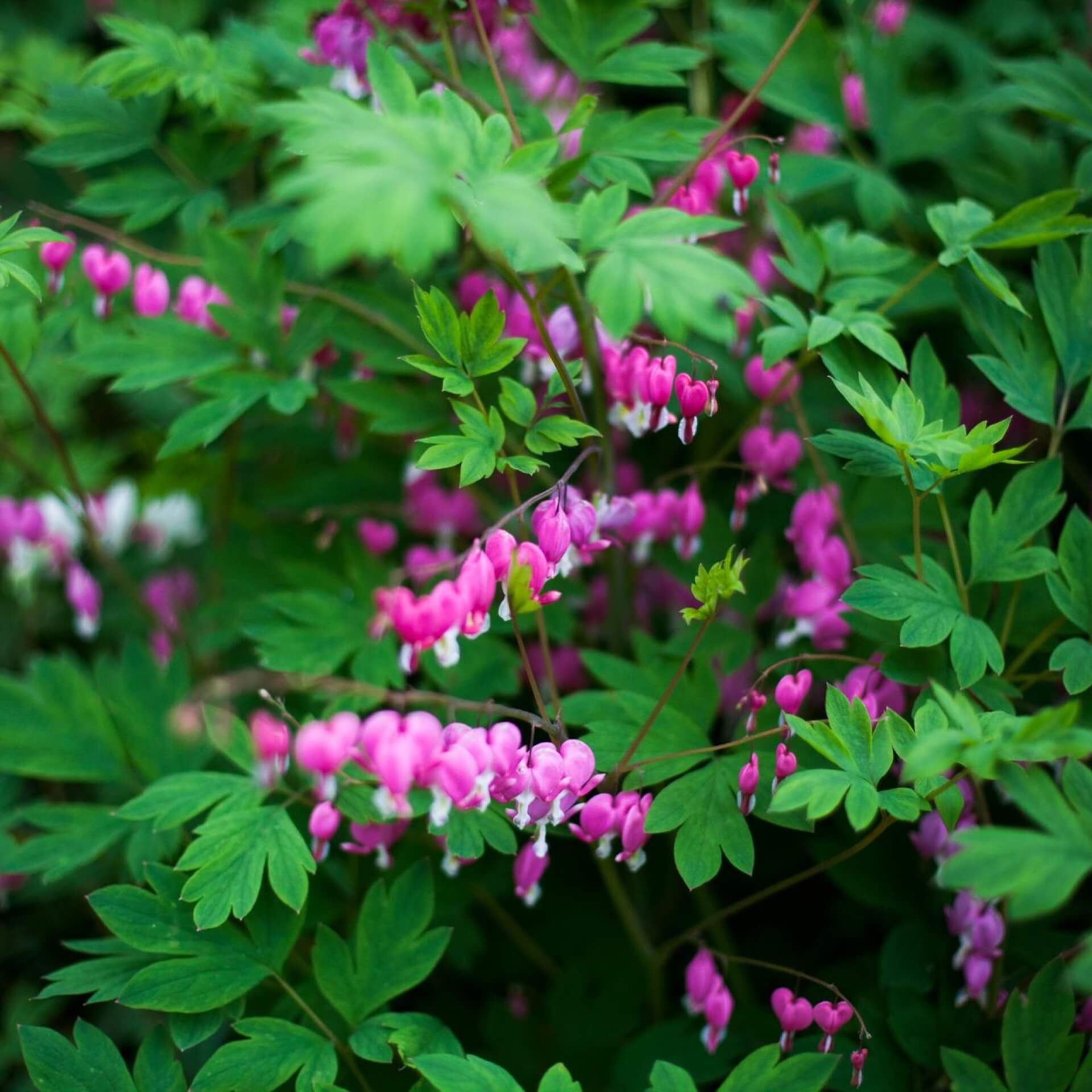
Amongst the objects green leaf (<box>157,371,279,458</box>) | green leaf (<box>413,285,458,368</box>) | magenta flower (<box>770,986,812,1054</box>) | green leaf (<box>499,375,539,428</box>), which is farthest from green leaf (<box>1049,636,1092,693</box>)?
green leaf (<box>157,371,279,458</box>)

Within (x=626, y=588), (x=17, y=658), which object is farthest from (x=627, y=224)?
(x=17, y=658)

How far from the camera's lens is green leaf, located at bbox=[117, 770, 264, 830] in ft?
4.48

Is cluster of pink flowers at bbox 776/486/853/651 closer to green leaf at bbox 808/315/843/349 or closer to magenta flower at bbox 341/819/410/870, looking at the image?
green leaf at bbox 808/315/843/349

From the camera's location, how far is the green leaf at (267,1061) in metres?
1.23

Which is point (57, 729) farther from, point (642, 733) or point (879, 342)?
point (879, 342)

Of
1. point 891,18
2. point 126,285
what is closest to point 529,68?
point 891,18

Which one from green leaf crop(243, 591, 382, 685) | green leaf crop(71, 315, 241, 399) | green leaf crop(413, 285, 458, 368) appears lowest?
green leaf crop(243, 591, 382, 685)

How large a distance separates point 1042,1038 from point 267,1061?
0.94 meters

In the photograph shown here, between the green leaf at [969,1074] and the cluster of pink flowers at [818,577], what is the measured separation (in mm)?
592

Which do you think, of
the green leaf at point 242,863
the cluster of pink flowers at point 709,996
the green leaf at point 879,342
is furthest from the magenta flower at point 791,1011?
the green leaf at point 879,342

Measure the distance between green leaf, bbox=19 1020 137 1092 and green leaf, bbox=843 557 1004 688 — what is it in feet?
3.56

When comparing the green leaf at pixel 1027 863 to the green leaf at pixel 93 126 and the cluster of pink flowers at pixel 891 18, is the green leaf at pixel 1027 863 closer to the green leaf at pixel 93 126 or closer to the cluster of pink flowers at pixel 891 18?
the green leaf at pixel 93 126

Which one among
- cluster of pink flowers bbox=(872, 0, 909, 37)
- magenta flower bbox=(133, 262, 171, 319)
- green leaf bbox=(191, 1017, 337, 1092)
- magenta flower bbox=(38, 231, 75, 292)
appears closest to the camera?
green leaf bbox=(191, 1017, 337, 1092)

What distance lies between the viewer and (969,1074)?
1208 millimetres
